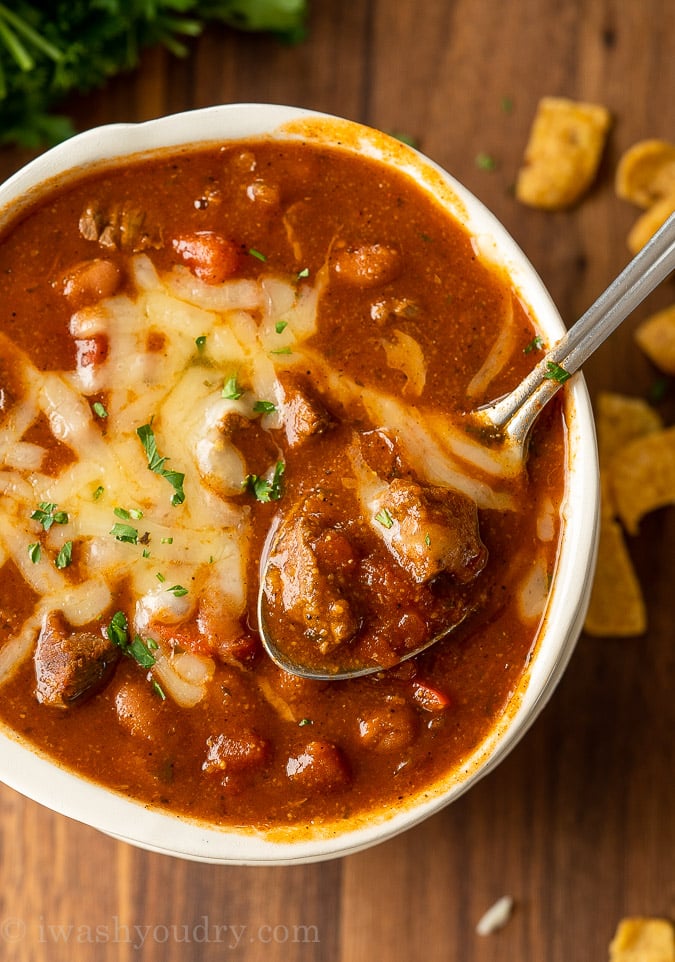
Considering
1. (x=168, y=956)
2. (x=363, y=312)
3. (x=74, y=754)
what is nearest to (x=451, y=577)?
(x=363, y=312)

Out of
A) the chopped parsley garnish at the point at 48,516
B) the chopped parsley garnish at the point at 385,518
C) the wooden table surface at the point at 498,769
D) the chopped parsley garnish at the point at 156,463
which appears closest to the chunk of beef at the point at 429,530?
the chopped parsley garnish at the point at 385,518

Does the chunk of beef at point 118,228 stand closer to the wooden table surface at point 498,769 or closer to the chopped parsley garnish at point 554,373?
the wooden table surface at point 498,769

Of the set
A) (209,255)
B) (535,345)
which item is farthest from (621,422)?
(209,255)

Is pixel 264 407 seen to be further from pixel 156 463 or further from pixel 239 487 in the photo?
pixel 156 463

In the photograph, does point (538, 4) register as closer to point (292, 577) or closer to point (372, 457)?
point (372, 457)

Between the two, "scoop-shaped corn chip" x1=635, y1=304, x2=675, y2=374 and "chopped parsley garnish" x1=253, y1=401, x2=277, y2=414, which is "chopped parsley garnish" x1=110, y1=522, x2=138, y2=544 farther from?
"scoop-shaped corn chip" x1=635, y1=304, x2=675, y2=374

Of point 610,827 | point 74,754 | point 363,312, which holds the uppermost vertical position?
point 363,312
